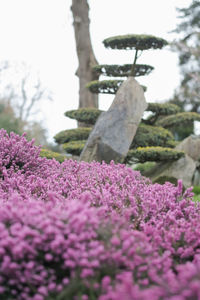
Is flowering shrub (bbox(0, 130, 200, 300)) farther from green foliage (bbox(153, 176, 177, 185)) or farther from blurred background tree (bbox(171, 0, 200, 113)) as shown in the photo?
blurred background tree (bbox(171, 0, 200, 113))

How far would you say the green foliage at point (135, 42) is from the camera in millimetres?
11211

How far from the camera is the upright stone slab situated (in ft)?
28.7

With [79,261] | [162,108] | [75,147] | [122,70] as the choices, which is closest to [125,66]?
[122,70]

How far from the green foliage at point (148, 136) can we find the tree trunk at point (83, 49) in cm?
410

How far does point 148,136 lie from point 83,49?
5945 mm

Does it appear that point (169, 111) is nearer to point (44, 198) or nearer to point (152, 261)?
point (44, 198)

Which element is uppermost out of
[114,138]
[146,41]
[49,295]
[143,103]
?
[146,41]

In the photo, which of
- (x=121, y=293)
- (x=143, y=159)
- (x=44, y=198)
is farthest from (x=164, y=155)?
(x=121, y=293)

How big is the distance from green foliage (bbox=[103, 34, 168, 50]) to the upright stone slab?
7.23 ft

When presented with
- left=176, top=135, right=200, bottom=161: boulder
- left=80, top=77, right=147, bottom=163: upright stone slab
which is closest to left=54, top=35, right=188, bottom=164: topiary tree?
left=176, top=135, right=200, bottom=161: boulder

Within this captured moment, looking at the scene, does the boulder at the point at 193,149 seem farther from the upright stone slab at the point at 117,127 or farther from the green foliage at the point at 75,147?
the green foliage at the point at 75,147

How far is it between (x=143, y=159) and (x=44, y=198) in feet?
21.5

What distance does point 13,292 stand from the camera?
6.49 feet

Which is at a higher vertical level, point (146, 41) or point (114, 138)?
point (146, 41)
